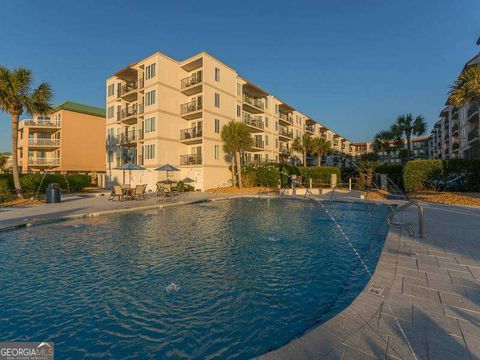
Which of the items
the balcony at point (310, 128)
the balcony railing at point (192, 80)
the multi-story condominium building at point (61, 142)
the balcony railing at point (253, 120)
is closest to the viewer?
the balcony railing at point (192, 80)

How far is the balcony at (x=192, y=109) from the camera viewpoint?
3038 centimetres

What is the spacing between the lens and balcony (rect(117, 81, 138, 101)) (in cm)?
3366

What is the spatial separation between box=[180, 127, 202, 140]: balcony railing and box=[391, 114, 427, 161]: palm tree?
3269 centimetres

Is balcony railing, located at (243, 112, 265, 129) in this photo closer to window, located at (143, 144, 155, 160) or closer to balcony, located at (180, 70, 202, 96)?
balcony, located at (180, 70, 202, 96)

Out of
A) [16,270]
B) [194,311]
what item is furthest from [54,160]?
[194,311]

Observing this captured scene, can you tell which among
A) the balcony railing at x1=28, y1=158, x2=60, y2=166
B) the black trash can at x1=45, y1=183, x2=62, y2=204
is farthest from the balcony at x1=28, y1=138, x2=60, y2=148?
the black trash can at x1=45, y1=183, x2=62, y2=204

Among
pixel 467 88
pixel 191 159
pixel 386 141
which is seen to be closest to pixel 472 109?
pixel 386 141

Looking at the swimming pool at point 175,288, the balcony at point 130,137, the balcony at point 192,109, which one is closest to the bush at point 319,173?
the balcony at point 192,109

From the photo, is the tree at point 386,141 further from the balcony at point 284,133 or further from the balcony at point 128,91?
the balcony at point 128,91

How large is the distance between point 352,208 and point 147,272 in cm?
1327

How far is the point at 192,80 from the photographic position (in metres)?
31.6

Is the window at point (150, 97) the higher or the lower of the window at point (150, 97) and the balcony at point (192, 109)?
the higher

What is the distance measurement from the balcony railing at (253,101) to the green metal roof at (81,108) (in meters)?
27.3

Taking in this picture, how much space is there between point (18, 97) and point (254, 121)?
27.9 meters
